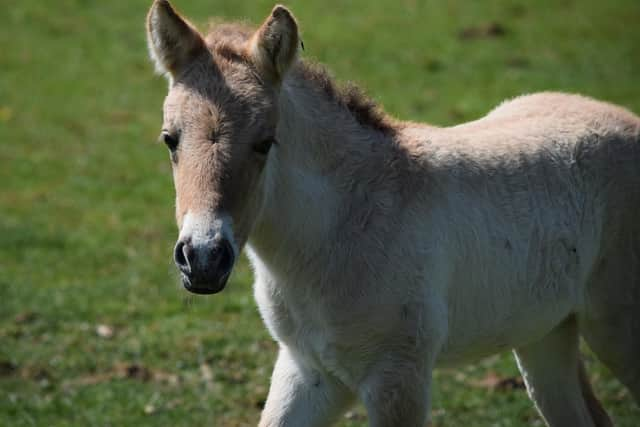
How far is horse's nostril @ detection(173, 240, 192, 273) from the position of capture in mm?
3598

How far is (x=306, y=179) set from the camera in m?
4.36

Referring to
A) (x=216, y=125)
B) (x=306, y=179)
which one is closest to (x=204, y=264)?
(x=216, y=125)

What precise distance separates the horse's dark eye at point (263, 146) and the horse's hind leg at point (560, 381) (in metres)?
2.21

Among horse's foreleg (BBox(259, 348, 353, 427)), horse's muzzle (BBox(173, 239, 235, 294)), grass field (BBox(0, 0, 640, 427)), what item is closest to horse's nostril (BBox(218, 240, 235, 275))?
horse's muzzle (BBox(173, 239, 235, 294))

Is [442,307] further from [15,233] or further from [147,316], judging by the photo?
[15,233]

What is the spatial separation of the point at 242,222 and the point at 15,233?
22.8ft

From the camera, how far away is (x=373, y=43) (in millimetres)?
16219

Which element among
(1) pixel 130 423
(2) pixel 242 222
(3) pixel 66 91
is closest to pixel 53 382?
(1) pixel 130 423

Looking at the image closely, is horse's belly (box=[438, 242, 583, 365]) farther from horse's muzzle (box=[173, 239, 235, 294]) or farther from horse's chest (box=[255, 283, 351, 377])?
horse's muzzle (box=[173, 239, 235, 294])

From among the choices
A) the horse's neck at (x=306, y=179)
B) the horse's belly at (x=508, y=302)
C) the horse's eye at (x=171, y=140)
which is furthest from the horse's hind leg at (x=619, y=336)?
the horse's eye at (x=171, y=140)

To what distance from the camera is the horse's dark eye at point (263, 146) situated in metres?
3.94

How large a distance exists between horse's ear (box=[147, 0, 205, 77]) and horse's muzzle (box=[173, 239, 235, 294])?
0.92 m

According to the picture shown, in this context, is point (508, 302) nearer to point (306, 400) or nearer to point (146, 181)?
point (306, 400)

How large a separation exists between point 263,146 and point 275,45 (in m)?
0.44
